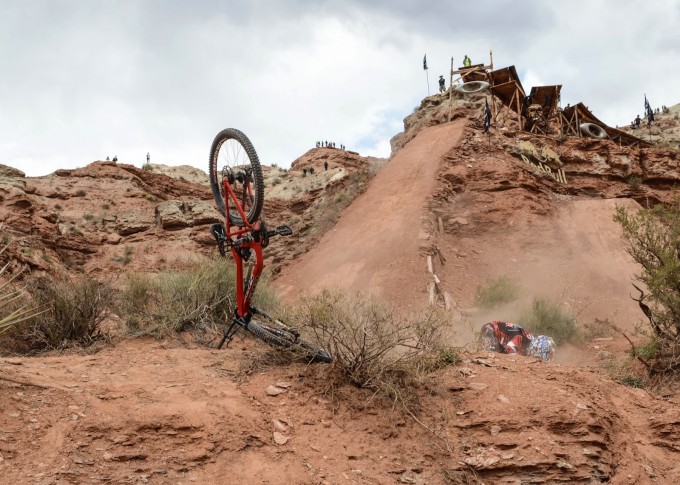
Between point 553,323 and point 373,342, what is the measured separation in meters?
7.32

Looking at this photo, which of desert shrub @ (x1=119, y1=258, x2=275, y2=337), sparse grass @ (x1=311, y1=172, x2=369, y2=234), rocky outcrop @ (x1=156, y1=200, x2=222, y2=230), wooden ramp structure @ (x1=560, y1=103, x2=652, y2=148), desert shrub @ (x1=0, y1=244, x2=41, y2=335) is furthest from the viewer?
wooden ramp structure @ (x1=560, y1=103, x2=652, y2=148)

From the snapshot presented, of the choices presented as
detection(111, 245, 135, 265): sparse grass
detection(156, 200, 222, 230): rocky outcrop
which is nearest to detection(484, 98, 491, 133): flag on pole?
detection(156, 200, 222, 230): rocky outcrop

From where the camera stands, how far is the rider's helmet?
890cm

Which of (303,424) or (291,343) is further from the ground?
(291,343)

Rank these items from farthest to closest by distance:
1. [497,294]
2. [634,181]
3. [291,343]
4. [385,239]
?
[634,181]
[385,239]
[497,294]
[291,343]

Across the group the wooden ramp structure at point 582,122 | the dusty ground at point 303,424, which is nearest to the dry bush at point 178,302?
the dusty ground at point 303,424

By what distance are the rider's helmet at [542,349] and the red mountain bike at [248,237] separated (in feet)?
15.4

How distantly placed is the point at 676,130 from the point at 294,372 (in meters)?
41.9

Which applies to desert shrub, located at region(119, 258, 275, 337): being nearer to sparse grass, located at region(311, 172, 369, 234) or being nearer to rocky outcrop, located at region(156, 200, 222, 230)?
sparse grass, located at region(311, 172, 369, 234)

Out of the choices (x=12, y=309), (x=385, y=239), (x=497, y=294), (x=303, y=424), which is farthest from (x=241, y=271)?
(x=385, y=239)

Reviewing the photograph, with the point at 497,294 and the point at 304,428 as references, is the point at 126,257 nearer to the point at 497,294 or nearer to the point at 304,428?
the point at 497,294

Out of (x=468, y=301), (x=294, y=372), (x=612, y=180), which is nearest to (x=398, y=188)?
(x=468, y=301)

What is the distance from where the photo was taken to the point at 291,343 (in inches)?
206

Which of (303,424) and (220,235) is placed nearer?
(303,424)
